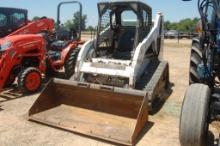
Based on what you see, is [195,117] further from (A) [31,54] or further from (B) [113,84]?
(A) [31,54]

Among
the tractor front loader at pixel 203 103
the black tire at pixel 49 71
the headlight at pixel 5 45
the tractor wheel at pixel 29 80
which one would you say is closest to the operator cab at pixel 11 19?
the black tire at pixel 49 71

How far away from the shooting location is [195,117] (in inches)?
149

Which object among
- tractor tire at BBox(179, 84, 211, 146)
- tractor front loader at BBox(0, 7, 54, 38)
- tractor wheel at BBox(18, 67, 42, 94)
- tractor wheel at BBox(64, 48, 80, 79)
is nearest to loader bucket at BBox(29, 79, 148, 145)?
tractor tire at BBox(179, 84, 211, 146)

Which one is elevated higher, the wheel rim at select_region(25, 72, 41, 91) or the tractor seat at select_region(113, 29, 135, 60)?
the tractor seat at select_region(113, 29, 135, 60)

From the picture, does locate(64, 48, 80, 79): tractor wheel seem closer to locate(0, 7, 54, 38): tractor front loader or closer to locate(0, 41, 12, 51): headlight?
locate(0, 41, 12, 51): headlight

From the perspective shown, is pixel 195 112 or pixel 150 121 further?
pixel 150 121

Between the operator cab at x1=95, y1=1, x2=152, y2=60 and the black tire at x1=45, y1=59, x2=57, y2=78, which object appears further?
the black tire at x1=45, y1=59, x2=57, y2=78

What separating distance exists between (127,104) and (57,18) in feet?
15.2

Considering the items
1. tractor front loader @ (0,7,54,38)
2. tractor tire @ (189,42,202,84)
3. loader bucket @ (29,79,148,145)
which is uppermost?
tractor front loader @ (0,7,54,38)

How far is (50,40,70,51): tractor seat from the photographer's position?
9.56 m

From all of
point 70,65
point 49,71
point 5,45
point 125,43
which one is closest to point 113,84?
point 125,43

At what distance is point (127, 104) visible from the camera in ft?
18.2

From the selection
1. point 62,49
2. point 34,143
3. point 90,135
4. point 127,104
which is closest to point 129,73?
point 127,104

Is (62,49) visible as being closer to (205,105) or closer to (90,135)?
(90,135)
